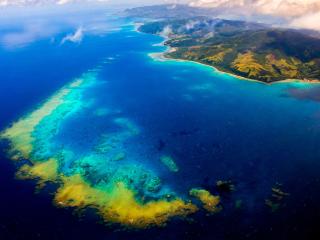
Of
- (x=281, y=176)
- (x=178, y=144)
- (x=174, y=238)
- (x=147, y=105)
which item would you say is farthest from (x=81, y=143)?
(x=281, y=176)

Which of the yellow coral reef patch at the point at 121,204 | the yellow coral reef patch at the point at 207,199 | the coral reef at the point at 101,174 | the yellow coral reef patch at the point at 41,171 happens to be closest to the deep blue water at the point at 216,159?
the yellow coral reef patch at the point at 207,199

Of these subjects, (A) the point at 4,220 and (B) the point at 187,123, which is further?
(B) the point at 187,123

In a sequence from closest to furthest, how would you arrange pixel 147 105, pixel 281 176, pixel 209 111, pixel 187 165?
pixel 281 176, pixel 187 165, pixel 209 111, pixel 147 105

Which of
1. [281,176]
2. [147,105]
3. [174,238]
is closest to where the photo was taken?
[174,238]

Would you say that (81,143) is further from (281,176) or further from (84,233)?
(281,176)

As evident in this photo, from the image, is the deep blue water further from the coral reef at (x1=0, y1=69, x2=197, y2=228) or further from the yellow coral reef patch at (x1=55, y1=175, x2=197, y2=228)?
the coral reef at (x1=0, y1=69, x2=197, y2=228)

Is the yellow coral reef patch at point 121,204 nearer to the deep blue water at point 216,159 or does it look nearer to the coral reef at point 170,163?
the deep blue water at point 216,159

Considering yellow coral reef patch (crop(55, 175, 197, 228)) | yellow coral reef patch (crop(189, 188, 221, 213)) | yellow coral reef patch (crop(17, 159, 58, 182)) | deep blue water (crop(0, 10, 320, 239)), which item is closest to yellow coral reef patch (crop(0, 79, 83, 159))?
deep blue water (crop(0, 10, 320, 239))
